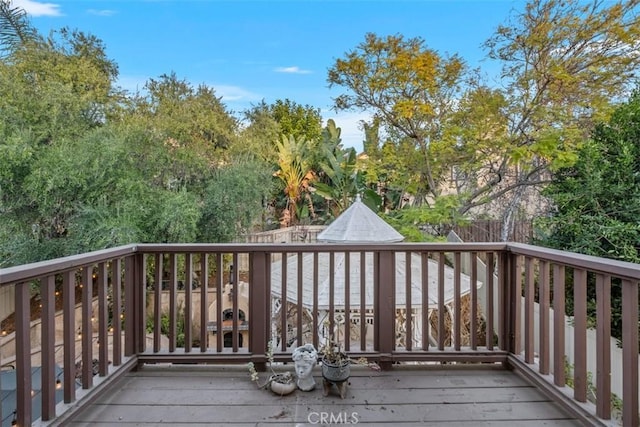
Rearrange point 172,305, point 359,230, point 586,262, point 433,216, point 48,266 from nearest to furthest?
point 48,266 < point 586,262 < point 172,305 < point 359,230 < point 433,216

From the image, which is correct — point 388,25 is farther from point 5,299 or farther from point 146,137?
point 5,299

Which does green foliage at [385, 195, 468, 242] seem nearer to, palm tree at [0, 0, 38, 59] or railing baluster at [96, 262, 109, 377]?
railing baluster at [96, 262, 109, 377]

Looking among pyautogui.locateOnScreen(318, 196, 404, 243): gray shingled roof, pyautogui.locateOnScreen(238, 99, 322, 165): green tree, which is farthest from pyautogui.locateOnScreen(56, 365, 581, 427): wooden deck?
pyautogui.locateOnScreen(238, 99, 322, 165): green tree

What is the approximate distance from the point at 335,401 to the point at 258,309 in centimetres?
73

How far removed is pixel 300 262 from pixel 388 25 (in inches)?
212

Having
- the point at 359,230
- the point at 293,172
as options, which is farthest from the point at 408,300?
the point at 293,172

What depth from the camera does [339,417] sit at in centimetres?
174

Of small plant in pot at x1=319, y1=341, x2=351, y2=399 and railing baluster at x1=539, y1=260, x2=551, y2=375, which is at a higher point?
railing baluster at x1=539, y1=260, x2=551, y2=375

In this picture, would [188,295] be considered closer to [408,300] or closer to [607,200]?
[408,300]

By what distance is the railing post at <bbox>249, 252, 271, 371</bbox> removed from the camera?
2230 millimetres

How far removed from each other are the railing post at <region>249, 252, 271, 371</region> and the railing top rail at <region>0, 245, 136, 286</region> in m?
0.82

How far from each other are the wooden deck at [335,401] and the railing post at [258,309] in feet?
0.46

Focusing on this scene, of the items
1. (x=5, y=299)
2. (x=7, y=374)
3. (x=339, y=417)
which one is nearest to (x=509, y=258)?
(x=339, y=417)

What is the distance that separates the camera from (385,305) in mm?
2254
